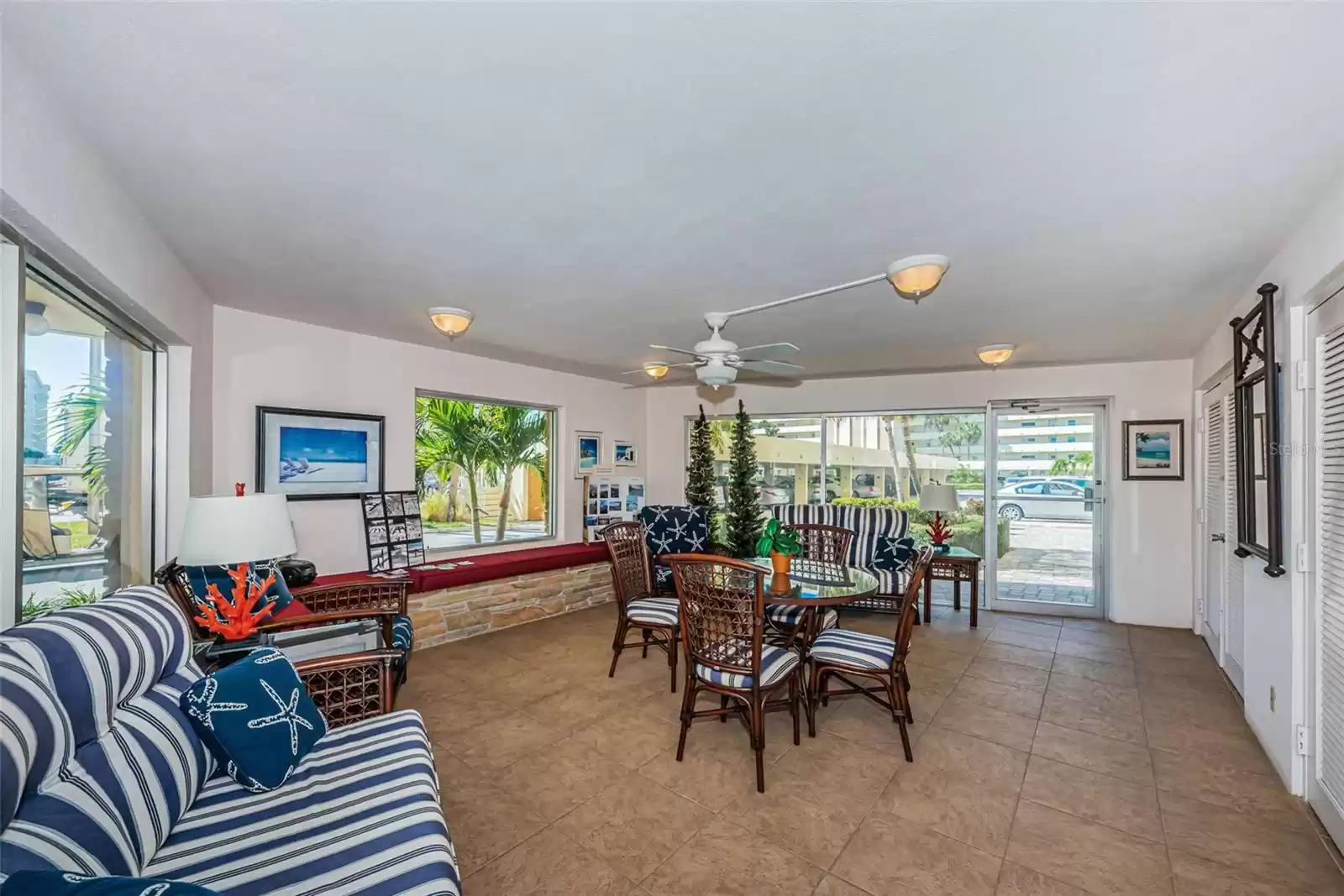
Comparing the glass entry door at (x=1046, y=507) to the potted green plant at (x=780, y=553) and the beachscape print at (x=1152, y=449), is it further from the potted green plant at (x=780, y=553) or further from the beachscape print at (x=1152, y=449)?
the potted green plant at (x=780, y=553)

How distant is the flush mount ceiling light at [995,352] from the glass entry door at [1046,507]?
136 cm

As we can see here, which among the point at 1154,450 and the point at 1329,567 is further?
the point at 1154,450

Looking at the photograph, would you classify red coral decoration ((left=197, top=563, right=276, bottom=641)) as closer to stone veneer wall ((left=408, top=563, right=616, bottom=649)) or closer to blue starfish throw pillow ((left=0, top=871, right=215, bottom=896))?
blue starfish throw pillow ((left=0, top=871, right=215, bottom=896))

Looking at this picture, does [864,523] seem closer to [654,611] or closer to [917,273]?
[654,611]

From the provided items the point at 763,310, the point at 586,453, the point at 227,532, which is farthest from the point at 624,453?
Result: the point at 227,532

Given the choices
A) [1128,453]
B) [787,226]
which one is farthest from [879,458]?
[787,226]

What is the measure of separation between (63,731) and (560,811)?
1.64m

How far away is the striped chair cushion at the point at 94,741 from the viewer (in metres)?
1.07

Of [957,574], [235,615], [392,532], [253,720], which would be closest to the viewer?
[253,720]

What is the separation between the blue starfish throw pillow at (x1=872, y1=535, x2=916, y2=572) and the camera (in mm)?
5227

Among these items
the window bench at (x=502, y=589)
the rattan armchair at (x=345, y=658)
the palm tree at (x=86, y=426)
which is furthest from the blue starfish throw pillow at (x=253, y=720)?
the window bench at (x=502, y=589)

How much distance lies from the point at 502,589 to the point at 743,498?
270 centimetres

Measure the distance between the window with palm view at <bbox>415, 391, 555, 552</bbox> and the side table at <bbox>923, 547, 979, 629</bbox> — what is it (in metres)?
3.73

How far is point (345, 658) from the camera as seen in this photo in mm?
2127
